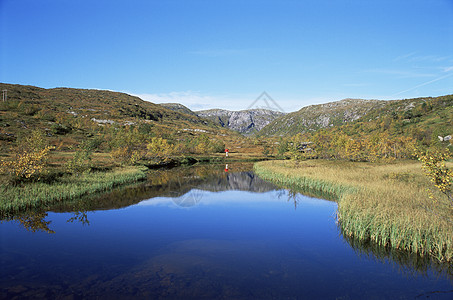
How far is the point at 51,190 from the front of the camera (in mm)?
25328

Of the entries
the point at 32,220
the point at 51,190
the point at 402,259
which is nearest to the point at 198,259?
the point at 402,259

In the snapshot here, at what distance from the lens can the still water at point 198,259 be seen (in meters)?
10.4

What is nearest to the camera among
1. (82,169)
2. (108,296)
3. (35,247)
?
(108,296)

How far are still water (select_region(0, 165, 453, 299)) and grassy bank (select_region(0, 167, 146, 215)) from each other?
1.70 metres

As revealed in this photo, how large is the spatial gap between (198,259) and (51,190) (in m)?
19.1

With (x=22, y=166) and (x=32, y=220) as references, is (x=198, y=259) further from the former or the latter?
(x=22, y=166)

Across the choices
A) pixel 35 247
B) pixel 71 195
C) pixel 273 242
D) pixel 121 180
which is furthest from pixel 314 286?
pixel 121 180

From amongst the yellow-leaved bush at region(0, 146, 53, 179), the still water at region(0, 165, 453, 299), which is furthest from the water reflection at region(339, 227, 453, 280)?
the yellow-leaved bush at region(0, 146, 53, 179)

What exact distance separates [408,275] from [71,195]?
27.2 metres

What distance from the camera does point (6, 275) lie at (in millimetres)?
11281

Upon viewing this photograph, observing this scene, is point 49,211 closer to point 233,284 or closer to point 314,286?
point 233,284

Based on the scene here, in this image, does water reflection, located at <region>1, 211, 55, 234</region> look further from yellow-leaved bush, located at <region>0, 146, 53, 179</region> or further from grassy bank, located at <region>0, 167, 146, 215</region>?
yellow-leaved bush, located at <region>0, 146, 53, 179</region>

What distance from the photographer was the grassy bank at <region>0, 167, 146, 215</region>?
21283 mm

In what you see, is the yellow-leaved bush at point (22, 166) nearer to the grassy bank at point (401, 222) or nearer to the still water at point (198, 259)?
the still water at point (198, 259)
